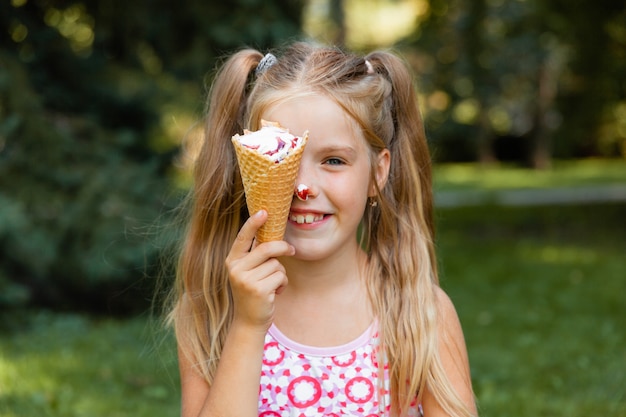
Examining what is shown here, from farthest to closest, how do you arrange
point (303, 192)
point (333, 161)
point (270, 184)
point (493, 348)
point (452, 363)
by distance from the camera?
point (493, 348) < point (452, 363) < point (333, 161) < point (303, 192) < point (270, 184)

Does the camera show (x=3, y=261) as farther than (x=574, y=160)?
No

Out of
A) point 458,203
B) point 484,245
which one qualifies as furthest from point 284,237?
point 458,203

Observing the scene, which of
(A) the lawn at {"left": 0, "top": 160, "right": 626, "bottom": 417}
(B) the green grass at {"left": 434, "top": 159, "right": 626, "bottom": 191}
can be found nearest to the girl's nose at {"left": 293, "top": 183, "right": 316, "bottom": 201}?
(A) the lawn at {"left": 0, "top": 160, "right": 626, "bottom": 417}

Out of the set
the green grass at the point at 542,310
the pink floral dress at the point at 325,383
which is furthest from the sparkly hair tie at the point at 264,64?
the green grass at the point at 542,310

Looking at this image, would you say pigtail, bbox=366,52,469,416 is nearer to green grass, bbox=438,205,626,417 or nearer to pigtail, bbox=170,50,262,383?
pigtail, bbox=170,50,262,383

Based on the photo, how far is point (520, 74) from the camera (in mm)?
23391

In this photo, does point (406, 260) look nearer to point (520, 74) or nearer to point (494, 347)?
point (494, 347)

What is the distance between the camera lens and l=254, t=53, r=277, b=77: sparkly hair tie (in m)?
2.57

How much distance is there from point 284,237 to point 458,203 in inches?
528

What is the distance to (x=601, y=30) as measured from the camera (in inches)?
461

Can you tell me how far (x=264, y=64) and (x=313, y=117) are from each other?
36 cm

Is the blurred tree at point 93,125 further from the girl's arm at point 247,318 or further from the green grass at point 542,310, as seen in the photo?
the girl's arm at point 247,318

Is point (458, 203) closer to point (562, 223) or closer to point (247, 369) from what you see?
point (562, 223)

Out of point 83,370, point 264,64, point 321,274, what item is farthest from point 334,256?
point 83,370
